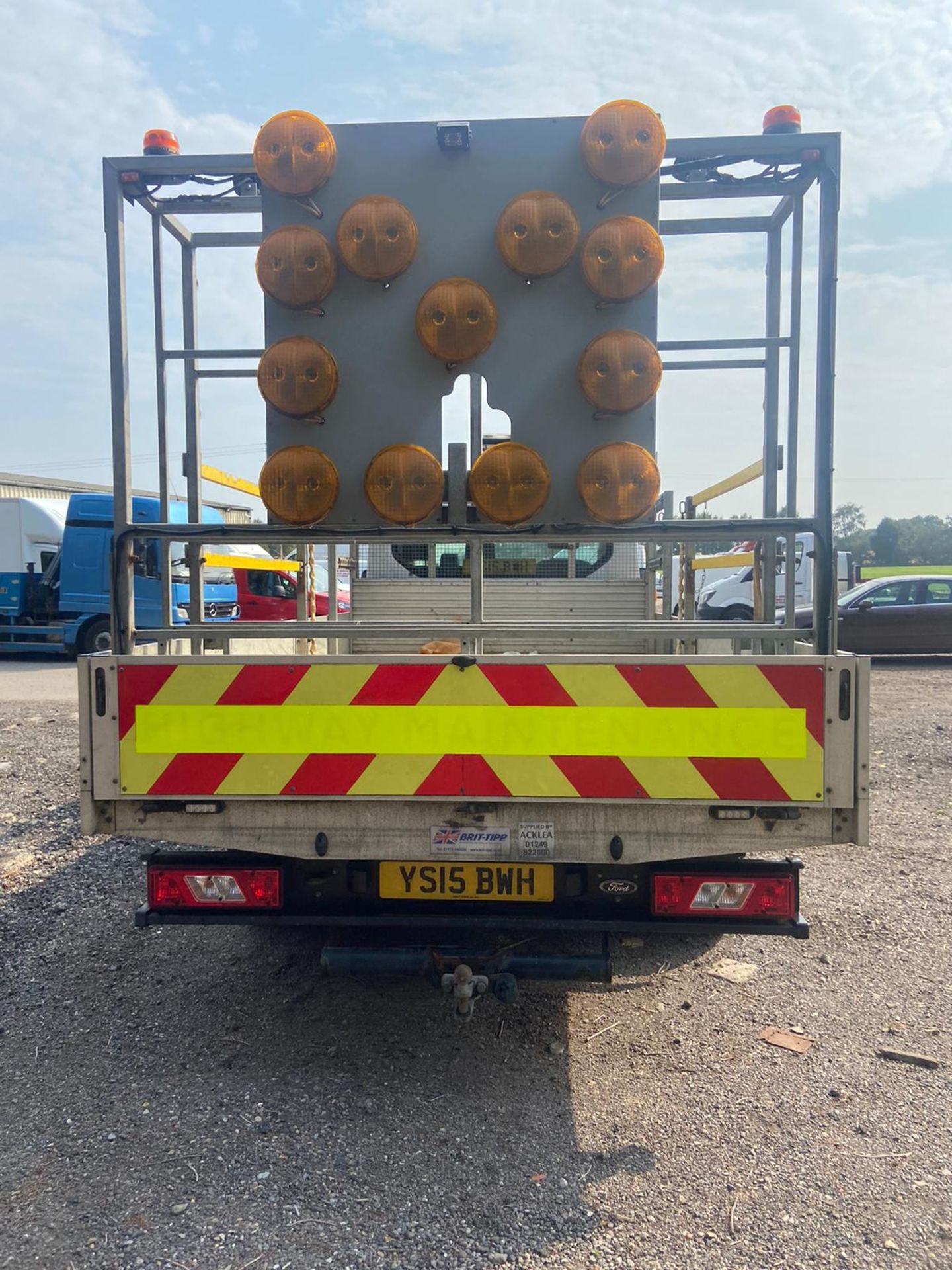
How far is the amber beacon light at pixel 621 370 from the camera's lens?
9.42 feet

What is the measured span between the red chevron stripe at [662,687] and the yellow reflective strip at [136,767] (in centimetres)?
140

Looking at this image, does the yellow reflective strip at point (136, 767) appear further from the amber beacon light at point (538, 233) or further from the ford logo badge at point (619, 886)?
the amber beacon light at point (538, 233)

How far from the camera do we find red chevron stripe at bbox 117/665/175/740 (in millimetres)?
2646

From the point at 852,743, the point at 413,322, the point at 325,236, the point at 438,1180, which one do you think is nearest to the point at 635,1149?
Answer: the point at 438,1180

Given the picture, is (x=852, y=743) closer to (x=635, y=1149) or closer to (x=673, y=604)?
(x=635, y=1149)

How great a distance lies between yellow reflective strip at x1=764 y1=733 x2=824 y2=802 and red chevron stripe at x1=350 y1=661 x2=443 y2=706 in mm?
1016

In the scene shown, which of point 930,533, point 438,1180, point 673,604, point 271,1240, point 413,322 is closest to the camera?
point 271,1240

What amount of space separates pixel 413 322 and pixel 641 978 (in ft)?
8.97

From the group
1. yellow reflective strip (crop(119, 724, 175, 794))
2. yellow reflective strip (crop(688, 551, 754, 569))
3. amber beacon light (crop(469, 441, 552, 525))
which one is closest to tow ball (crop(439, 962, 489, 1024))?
yellow reflective strip (crop(119, 724, 175, 794))

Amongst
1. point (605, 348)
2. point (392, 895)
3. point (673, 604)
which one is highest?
point (605, 348)

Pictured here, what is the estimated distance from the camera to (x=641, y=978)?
3674 millimetres

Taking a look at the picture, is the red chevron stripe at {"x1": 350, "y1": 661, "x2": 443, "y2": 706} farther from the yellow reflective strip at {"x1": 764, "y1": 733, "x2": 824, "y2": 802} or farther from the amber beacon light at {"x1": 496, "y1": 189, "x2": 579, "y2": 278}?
the amber beacon light at {"x1": 496, "y1": 189, "x2": 579, "y2": 278}

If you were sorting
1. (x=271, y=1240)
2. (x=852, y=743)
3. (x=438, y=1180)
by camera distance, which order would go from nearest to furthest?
(x=271, y=1240) < (x=438, y=1180) < (x=852, y=743)

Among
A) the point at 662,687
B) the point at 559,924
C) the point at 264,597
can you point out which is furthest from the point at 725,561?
the point at 264,597
